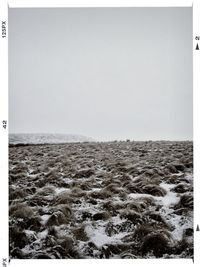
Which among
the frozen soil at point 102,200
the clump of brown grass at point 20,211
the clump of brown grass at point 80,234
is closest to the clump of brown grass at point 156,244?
the frozen soil at point 102,200

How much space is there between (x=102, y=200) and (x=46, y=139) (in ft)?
2.32

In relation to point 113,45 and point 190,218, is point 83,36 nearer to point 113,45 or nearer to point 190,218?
point 113,45

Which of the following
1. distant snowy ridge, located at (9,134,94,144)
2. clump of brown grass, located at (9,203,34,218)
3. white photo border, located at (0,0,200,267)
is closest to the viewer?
white photo border, located at (0,0,200,267)

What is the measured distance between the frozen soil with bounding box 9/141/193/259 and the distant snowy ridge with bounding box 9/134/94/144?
2.4 inches

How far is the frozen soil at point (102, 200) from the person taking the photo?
85.4 inches

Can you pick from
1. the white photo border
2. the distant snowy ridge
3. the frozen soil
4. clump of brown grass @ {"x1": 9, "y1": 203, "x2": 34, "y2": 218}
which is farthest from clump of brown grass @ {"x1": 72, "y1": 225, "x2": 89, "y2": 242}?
the distant snowy ridge

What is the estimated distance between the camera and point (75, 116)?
2441 mm

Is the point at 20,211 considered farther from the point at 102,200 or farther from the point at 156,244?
the point at 156,244

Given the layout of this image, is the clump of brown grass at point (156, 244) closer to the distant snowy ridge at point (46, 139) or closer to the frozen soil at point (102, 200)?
the frozen soil at point (102, 200)

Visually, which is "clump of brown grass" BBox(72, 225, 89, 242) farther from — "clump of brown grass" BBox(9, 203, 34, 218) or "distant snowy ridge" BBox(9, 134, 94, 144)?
"distant snowy ridge" BBox(9, 134, 94, 144)

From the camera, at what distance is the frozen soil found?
2170 mm

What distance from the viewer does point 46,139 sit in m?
2.58
